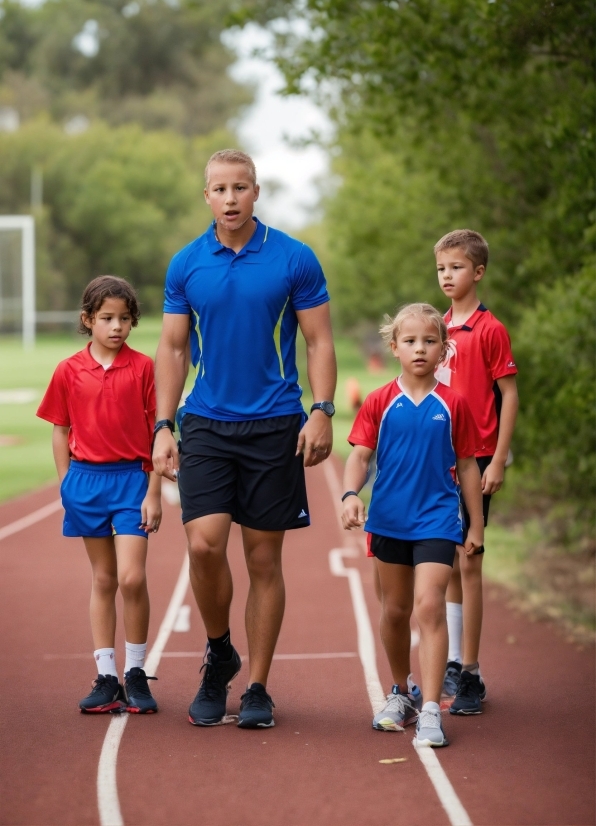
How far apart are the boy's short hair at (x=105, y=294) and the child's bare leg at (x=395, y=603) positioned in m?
1.70

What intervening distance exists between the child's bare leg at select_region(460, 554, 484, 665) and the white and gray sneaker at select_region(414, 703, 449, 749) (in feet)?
2.41

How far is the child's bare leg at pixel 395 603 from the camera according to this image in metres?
5.61

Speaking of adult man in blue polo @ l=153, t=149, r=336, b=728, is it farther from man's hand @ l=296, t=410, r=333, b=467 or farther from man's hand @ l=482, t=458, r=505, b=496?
man's hand @ l=482, t=458, r=505, b=496

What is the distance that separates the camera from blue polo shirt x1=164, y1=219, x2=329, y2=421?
216 inches

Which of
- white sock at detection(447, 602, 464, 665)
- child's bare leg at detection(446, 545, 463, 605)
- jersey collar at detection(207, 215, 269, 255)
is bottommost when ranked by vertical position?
white sock at detection(447, 602, 464, 665)

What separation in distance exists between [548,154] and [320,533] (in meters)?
5.98

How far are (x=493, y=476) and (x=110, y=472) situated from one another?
5.82ft

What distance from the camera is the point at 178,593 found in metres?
10.8

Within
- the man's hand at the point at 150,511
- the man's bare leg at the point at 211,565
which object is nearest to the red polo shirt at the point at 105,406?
the man's hand at the point at 150,511

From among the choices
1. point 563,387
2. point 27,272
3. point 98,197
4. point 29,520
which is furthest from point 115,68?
point 563,387

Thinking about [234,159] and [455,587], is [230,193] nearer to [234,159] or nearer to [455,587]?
[234,159]

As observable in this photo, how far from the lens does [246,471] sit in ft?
18.3

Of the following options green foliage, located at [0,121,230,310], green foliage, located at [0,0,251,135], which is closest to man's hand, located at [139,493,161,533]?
green foliage, located at [0,121,230,310]

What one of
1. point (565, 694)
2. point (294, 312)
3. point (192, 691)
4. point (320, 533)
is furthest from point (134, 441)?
point (320, 533)
